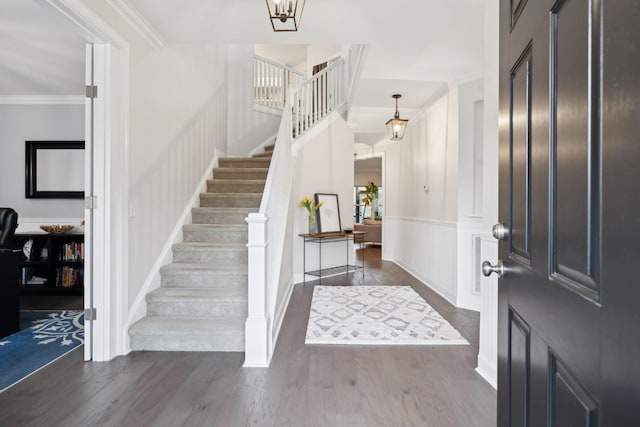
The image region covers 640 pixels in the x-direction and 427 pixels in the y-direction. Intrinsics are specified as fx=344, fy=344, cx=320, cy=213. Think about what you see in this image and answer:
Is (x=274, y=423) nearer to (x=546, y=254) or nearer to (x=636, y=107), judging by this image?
(x=546, y=254)

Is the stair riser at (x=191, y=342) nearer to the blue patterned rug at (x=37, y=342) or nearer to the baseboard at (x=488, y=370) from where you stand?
the blue patterned rug at (x=37, y=342)

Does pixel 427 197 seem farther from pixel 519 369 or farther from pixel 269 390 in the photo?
pixel 519 369

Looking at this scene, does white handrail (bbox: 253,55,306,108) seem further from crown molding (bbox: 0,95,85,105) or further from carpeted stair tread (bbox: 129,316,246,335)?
carpeted stair tread (bbox: 129,316,246,335)

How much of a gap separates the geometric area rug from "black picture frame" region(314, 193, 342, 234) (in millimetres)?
1144

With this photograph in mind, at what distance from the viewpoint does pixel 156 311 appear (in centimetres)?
292

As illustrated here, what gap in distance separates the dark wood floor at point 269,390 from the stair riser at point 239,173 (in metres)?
2.68

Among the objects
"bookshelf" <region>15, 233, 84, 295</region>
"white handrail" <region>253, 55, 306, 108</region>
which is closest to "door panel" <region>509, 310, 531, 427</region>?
"bookshelf" <region>15, 233, 84, 295</region>

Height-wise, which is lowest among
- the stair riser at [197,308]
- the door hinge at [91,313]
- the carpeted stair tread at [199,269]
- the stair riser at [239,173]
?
the stair riser at [197,308]

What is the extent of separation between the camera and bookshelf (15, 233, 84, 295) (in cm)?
442

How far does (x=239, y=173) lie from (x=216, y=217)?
1020 mm

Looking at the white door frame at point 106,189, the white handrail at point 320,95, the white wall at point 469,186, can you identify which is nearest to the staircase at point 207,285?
the white door frame at point 106,189

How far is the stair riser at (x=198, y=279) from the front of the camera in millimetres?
3168

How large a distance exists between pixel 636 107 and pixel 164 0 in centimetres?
292

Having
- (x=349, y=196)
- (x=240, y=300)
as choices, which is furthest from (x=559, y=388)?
(x=349, y=196)
